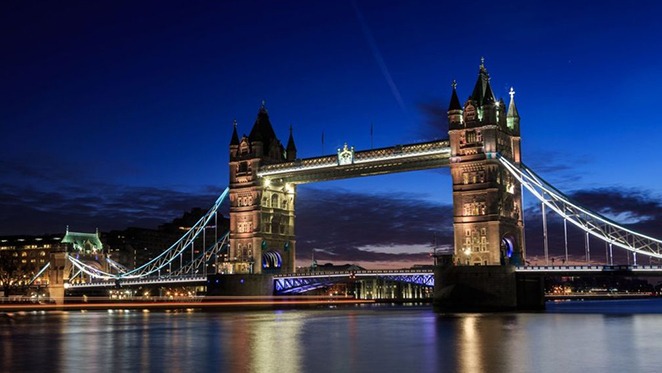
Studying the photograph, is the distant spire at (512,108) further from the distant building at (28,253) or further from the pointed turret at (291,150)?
the distant building at (28,253)

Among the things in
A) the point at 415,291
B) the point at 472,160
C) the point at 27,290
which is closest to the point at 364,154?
the point at 472,160

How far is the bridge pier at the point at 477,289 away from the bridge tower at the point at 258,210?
976 inches

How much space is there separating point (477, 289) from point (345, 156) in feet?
62.2

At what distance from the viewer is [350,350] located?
30.6 metres

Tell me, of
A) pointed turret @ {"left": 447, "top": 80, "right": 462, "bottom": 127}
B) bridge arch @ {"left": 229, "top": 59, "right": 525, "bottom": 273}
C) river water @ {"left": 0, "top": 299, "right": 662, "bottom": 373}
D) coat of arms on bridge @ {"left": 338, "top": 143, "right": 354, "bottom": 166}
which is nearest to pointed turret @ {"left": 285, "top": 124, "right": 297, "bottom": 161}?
bridge arch @ {"left": 229, "top": 59, "right": 525, "bottom": 273}

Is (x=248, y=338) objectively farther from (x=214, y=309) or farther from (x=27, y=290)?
(x=27, y=290)

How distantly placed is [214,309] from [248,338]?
142ft

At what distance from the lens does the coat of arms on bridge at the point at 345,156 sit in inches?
2963

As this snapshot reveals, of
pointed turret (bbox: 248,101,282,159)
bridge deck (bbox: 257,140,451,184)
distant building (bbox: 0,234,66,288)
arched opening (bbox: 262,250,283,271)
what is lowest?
arched opening (bbox: 262,250,283,271)

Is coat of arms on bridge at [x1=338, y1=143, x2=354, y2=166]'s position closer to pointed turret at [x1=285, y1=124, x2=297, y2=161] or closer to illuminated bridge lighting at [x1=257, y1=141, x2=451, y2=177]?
illuminated bridge lighting at [x1=257, y1=141, x2=451, y2=177]

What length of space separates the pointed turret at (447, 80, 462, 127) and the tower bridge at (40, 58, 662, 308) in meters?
0.09

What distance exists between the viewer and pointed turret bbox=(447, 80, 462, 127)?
229ft

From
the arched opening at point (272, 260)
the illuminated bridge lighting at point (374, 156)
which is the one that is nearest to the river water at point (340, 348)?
the illuminated bridge lighting at point (374, 156)

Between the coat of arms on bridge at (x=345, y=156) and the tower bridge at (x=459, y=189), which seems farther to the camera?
the coat of arms on bridge at (x=345, y=156)
